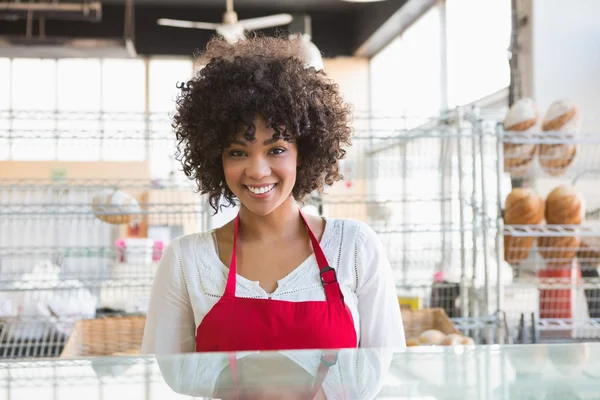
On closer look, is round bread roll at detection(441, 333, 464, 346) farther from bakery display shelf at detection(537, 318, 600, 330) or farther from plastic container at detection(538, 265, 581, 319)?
plastic container at detection(538, 265, 581, 319)

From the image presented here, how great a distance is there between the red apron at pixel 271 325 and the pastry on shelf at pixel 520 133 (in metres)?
1.48

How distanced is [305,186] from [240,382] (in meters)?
0.72

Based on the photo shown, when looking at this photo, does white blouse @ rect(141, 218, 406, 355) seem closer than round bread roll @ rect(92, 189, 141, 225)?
Yes

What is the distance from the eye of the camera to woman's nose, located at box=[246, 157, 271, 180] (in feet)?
3.78

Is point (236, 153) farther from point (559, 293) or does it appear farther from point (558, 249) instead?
point (559, 293)

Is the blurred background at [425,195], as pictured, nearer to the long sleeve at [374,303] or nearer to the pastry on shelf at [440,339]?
the pastry on shelf at [440,339]

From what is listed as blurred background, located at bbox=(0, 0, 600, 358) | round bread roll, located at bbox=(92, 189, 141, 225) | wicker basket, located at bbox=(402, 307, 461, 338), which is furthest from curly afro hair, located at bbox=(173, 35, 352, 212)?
wicker basket, located at bbox=(402, 307, 461, 338)

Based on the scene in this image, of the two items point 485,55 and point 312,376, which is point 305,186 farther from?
point 485,55

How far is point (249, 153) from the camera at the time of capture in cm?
119

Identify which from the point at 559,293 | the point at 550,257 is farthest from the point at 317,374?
the point at 559,293

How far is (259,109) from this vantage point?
46.6 inches

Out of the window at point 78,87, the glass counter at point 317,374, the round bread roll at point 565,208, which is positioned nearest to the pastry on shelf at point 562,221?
the round bread roll at point 565,208

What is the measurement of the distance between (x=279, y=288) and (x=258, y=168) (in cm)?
22

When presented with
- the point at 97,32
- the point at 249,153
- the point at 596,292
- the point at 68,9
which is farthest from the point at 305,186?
the point at 97,32
